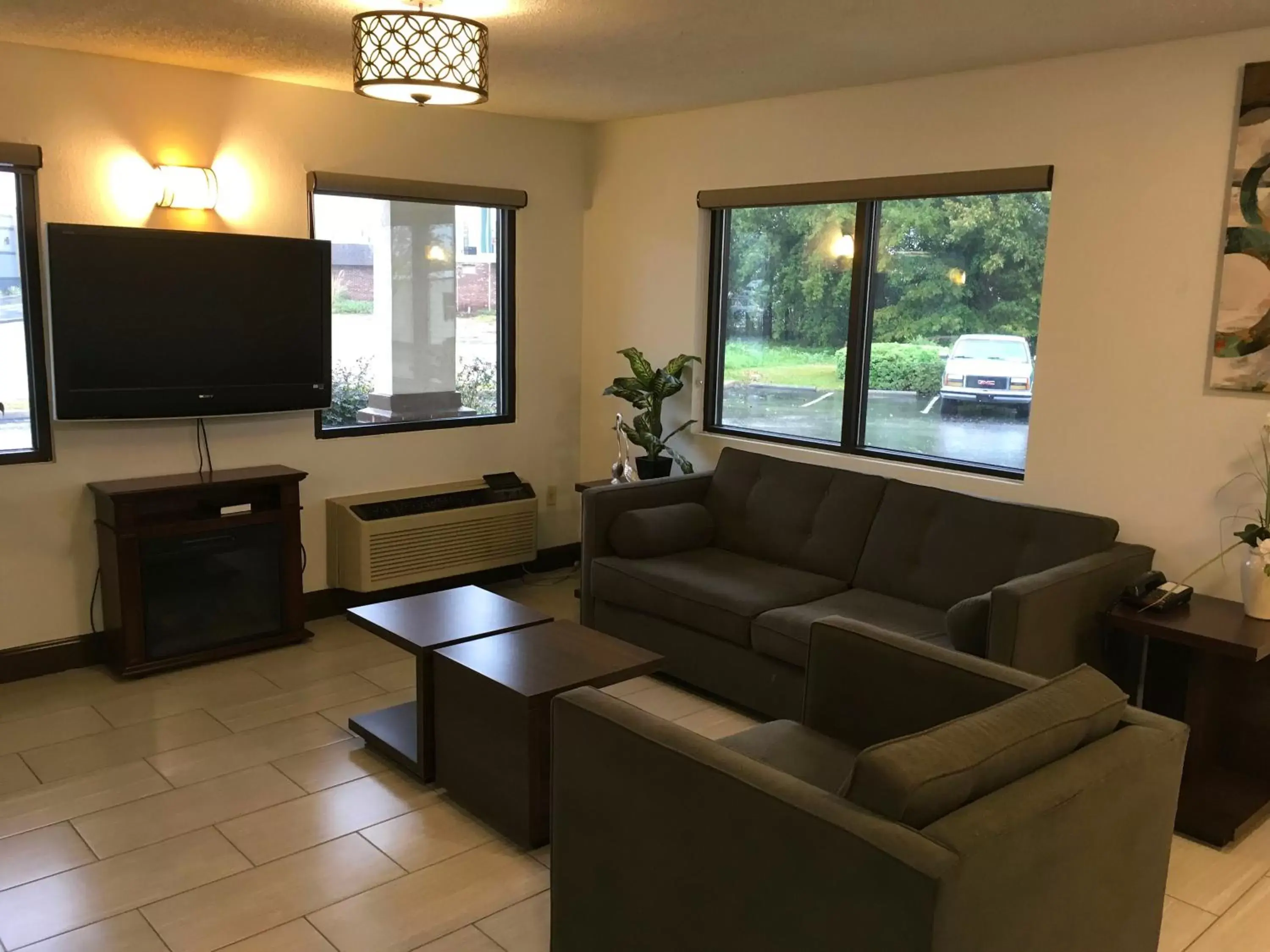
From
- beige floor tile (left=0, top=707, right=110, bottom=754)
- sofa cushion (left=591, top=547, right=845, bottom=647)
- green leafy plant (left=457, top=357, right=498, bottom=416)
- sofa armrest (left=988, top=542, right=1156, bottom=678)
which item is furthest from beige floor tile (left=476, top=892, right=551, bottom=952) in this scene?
green leafy plant (left=457, top=357, right=498, bottom=416)

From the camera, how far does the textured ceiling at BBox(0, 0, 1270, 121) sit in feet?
10.3

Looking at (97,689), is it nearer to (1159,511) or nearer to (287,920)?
(287,920)

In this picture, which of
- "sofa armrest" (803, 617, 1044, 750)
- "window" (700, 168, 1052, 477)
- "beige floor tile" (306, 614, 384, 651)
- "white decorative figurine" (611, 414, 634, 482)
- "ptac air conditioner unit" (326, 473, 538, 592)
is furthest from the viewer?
"white decorative figurine" (611, 414, 634, 482)

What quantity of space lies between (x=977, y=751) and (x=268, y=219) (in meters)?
3.88

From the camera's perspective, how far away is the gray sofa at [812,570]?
3252 millimetres

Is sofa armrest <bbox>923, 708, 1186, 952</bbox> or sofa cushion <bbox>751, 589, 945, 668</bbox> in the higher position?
sofa armrest <bbox>923, 708, 1186, 952</bbox>

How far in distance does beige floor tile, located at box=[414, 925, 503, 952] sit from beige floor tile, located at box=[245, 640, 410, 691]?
180 centimetres

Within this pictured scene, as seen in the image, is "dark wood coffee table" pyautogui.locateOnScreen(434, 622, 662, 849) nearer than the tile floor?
No

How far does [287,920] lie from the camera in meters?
2.61

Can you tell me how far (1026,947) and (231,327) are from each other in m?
3.82

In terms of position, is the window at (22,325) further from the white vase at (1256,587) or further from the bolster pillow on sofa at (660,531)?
the white vase at (1256,587)

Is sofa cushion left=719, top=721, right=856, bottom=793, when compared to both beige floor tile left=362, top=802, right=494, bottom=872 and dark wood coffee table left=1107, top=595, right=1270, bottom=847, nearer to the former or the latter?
beige floor tile left=362, top=802, right=494, bottom=872

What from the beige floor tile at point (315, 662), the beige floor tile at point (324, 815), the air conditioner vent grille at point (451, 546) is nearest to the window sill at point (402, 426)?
the air conditioner vent grille at point (451, 546)

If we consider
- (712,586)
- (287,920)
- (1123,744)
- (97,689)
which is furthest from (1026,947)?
(97,689)
